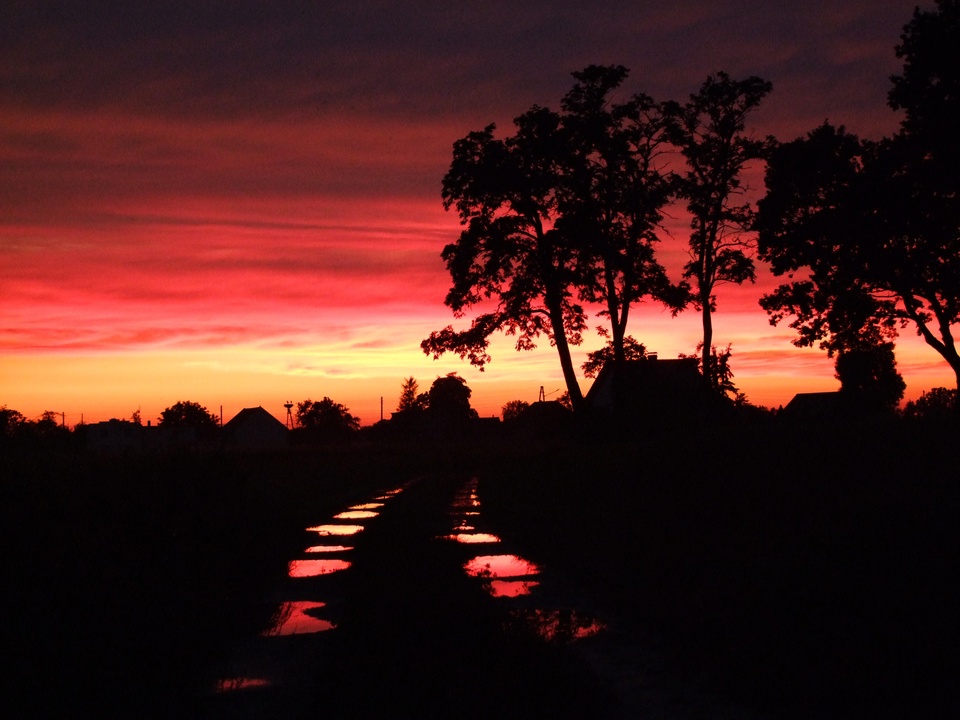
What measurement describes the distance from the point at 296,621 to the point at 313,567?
430cm

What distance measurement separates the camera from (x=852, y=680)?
274 inches

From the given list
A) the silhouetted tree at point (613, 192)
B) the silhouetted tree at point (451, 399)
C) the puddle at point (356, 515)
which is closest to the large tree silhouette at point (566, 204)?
the silhouetted tree at point (613, 192)

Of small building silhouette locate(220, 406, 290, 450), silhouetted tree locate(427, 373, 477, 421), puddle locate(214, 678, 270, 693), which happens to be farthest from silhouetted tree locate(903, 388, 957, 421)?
small building silhouette locate(220, 406, 290, 450)

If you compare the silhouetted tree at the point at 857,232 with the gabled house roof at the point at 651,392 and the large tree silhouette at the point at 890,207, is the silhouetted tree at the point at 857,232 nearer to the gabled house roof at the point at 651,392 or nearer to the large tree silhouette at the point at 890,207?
the large tree silhouette at the point at 890,207

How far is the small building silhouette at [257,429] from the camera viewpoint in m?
152

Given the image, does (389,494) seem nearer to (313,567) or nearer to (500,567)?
Result: (313,567)

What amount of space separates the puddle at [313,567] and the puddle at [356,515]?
27.1 feet

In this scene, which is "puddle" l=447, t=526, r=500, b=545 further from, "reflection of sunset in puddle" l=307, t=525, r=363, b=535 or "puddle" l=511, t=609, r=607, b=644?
"puddle" l=511, t=609, r=607, b=644

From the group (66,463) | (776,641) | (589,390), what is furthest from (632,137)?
(589,390)

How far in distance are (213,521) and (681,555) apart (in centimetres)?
683

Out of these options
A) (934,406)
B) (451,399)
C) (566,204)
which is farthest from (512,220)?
(451,399)

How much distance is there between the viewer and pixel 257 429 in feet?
509

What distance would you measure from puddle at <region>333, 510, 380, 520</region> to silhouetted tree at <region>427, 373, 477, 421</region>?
394 feet

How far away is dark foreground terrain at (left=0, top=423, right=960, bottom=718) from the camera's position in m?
6.93
